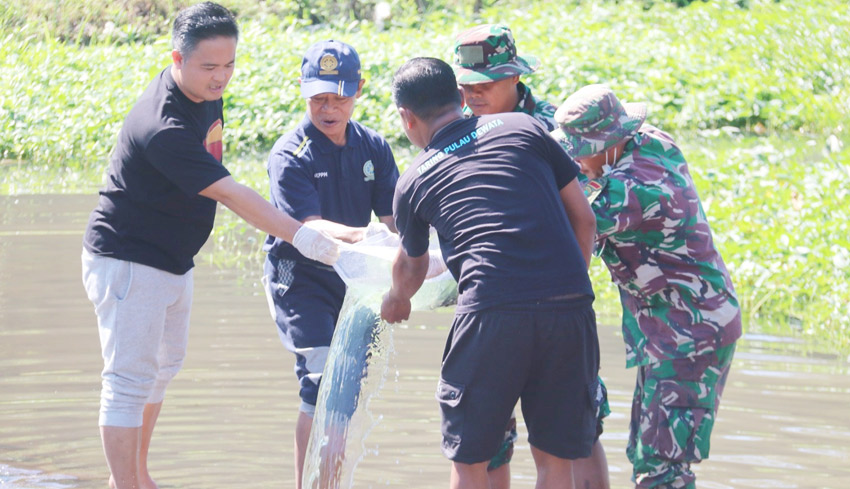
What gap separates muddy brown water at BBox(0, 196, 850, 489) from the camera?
526cm

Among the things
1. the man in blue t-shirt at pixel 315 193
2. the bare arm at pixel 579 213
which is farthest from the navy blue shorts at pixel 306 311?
the bare arm at pixel 579 213

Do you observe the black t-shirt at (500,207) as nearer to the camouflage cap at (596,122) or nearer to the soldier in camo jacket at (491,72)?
the camouflage cap at (596,122)

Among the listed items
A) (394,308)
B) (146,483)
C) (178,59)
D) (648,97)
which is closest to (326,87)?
(178,59)

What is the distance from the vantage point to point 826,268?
7742mm

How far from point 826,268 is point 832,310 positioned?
480 mm

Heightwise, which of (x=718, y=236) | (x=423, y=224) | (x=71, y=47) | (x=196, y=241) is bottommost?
(x=71, y=47)

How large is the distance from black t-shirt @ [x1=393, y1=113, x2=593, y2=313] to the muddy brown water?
1.74 meters

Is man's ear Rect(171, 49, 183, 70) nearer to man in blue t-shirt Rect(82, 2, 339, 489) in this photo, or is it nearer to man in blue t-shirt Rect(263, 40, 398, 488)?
man in blue t-shirt Rect(82, 2, 339, 489)

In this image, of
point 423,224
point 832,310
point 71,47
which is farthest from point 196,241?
point 71,47

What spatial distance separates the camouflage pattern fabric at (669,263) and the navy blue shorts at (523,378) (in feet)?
1.37

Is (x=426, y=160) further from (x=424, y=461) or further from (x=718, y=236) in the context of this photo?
(x=718, y=236)

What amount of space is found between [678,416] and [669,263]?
519mm

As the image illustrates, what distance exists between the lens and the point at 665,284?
409cm

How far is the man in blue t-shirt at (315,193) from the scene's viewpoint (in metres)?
4.73
